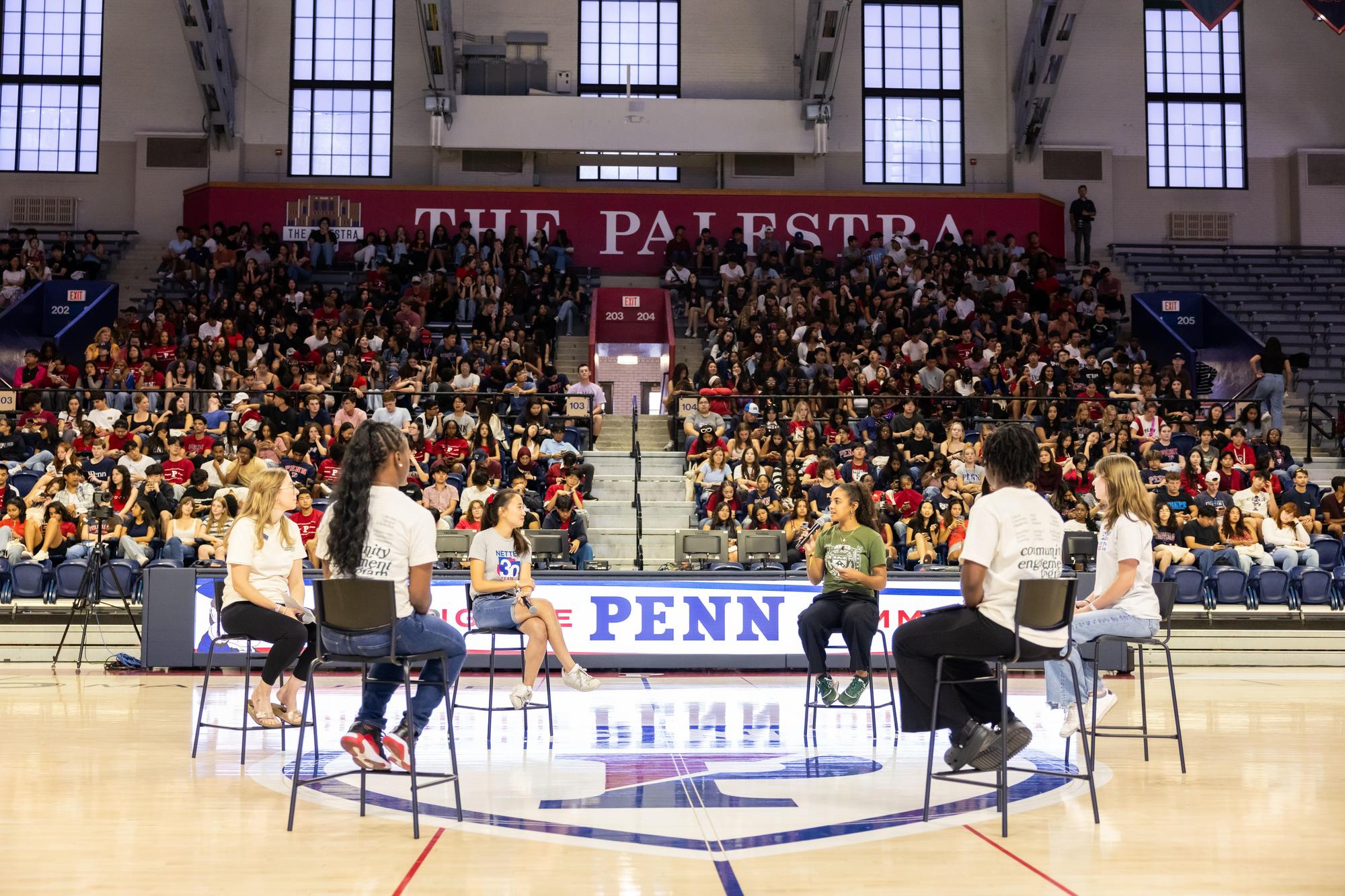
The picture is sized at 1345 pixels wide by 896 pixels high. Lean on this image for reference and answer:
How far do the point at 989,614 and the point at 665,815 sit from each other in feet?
5.02

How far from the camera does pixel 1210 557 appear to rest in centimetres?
1277

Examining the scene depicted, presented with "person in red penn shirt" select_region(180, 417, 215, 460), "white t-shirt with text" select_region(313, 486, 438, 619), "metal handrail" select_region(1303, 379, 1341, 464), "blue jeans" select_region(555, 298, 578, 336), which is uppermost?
"blue jeans" select_region(555, 298, 578, 336)

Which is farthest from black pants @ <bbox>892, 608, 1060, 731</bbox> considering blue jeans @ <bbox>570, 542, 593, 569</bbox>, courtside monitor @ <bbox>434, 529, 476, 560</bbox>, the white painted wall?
the white painted wall

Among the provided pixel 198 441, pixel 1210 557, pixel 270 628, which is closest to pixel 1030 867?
pixel 270 628

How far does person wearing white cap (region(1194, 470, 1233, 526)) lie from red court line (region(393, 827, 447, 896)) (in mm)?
10411

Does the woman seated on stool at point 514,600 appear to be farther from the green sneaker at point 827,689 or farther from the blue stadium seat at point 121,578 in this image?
the blue stadium seat at point 121,578

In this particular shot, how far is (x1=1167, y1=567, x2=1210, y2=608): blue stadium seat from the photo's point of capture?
12438 mm

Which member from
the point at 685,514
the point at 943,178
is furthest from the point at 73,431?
the point at 943,178

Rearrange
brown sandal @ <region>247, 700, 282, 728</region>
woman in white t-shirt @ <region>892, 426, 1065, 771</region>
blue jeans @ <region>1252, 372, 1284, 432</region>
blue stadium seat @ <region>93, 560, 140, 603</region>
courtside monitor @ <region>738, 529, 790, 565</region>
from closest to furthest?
woman in white t-shirt @ <region>892, 426, 1065, 771</region> < brown sandal @ <region>247, 700, 282, 728</region> < courtside monitor @ <region>738, 529, 790, 565</region> < blue stadium seat @ <region>93, 560, 140, 603</region> < blue jeans @ <region>1252, 372, 1284, 432</region>

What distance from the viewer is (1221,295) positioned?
22328 mm

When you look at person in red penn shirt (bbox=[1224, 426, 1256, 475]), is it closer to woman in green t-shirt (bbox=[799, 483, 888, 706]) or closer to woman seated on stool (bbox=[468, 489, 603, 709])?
woman in green t-shirt (bbox=[799, 483, 888, 706])

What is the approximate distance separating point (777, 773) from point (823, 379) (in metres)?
10.7

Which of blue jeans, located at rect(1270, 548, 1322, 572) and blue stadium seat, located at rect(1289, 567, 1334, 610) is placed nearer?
blue stadium seat, located at rect(1289, 567, 1334, 610)

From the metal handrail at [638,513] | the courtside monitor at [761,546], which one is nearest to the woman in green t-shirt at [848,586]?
the courtside monitor at [761,546]
